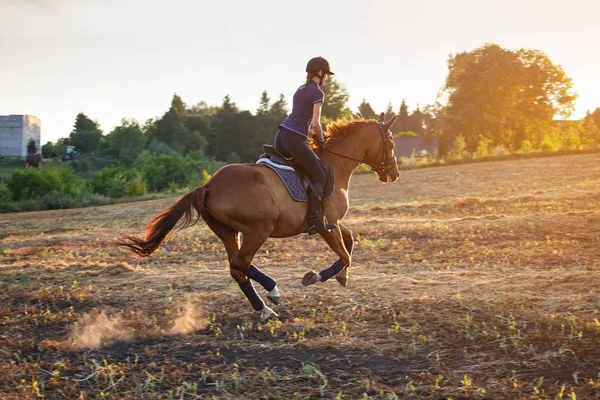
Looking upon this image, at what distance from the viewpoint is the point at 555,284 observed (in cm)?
788

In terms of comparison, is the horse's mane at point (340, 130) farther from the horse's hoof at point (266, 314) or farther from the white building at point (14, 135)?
the white building at point (14, 135)

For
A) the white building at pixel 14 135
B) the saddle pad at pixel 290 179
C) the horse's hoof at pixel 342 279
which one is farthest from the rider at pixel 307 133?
the white building at pixel 14 135

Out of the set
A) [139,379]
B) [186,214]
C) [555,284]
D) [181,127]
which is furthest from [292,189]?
[181,127]

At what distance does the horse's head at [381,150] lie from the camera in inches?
357

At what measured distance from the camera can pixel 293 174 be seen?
7852 mm

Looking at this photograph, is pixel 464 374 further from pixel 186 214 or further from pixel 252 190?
pixel 186 214

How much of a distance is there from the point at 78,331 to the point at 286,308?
2.63 m

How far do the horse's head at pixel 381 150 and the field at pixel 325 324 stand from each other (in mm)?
1737

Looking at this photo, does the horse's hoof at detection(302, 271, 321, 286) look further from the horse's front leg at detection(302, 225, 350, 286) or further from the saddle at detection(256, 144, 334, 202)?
the saddle at detection(256, 144, 334, 202)

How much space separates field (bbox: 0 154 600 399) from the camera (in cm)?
548

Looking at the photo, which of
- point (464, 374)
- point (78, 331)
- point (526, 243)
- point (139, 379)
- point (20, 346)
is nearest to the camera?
point (464, 374)

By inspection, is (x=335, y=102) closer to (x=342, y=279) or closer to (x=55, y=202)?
(x=55, y=202)

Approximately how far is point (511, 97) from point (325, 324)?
169ft

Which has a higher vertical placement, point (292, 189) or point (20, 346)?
point (292, 189)
